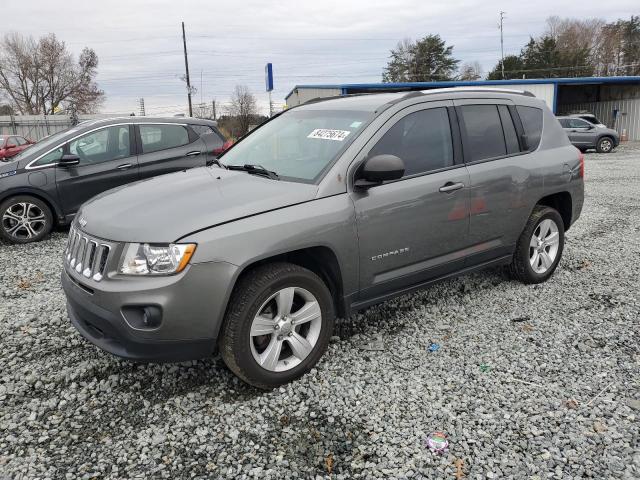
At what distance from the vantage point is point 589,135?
74.1ft

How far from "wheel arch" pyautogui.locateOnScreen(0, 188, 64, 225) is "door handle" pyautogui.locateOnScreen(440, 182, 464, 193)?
5780 mm

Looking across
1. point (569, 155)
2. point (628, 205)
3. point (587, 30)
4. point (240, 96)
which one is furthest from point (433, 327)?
point (587, 30)

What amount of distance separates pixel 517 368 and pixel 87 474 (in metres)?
2.65

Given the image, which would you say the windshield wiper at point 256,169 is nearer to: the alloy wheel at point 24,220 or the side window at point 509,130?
the side window at point 509,130

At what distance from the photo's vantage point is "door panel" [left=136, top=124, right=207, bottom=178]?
7.76 m

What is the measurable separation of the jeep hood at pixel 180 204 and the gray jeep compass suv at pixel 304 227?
12 millimetres

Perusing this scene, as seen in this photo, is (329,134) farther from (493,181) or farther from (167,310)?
(167,310)

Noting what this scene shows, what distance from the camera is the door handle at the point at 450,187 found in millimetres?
3834

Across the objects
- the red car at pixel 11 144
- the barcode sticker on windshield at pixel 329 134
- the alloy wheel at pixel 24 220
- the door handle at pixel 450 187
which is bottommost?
the alloy wheel at pixel 24 220

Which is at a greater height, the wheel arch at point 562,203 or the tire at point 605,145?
the tire at point 605,145

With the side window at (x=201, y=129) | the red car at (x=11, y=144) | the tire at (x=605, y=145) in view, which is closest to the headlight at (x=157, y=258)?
the side window at (x=201, y=129)

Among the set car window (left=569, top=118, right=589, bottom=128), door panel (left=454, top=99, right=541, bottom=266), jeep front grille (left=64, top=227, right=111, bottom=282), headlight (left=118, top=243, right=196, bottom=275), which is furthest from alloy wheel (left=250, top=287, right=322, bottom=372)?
car window (left=569, top=118, right=589, bottom=128)

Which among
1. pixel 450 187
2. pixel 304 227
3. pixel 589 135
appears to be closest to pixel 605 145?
pixel 589 135

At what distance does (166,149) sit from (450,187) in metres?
5.42
